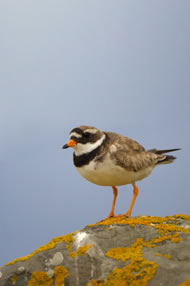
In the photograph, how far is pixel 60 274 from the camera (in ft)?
17.5

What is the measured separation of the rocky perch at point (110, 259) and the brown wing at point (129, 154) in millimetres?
1753

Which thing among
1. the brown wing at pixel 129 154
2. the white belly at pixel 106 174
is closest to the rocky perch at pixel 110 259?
the white belly at pixel 106 174

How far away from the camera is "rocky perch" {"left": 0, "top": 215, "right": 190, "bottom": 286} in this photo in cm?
488

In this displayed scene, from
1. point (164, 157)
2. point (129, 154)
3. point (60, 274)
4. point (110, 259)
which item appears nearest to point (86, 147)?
point (129, 154)

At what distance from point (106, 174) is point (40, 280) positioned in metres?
2.79

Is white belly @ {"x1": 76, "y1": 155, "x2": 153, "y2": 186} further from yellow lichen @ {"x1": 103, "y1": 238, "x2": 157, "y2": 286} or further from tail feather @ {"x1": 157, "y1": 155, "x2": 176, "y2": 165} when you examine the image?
yellow lichen @ {"x1": 103, "y1": 238, "x2": 157, "y2": 286}

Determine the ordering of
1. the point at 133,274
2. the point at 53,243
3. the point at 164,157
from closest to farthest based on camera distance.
Result: the point at 133,274 < the point at 53,243 < the point at 164,157

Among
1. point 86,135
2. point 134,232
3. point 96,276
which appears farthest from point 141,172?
point 96,276

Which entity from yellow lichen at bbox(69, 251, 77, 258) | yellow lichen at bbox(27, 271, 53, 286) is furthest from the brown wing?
yellow lichen at bbox(27, 271, 53, 286)

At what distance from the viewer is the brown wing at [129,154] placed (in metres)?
7.68

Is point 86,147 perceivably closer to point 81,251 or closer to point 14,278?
point 81,251

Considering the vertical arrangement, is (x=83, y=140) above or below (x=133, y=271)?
above

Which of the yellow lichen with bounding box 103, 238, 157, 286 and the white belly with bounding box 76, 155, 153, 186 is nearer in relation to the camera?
the yellow lichen with bounding box 103, 238, 157, 286

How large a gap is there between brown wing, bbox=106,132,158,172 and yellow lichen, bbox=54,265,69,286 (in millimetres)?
2817
